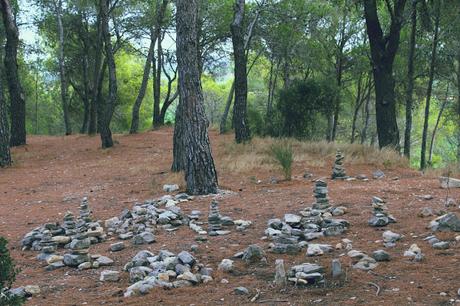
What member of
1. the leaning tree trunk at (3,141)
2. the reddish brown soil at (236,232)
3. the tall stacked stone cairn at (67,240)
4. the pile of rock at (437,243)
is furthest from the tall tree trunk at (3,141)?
the pile of rock at (437,243)

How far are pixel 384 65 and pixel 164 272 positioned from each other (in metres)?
11.5

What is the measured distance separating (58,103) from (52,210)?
140 ft

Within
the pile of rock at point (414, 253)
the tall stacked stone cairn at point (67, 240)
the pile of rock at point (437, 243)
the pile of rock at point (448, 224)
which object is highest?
the pile of rock at point (448, 224)

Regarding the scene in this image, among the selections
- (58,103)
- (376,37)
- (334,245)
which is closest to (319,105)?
(376,37)

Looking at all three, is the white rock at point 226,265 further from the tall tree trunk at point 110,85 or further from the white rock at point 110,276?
the tall tree trunk at point 110,85

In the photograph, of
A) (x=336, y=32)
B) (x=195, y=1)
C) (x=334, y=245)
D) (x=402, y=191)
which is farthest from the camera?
(x=336, y=32)

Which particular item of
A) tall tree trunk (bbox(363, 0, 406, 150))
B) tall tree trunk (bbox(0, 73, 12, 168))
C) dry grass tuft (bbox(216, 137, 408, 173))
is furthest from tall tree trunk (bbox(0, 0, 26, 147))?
tall tree trunk (bbox(363, 0, 406, 150))

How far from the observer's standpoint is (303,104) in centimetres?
1838

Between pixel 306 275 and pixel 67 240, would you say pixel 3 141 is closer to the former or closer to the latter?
pixel 67 240

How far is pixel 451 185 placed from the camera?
8070mm

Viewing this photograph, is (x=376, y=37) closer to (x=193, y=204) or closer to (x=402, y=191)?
(x=402, y=191)

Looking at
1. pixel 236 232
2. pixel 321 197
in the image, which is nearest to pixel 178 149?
pixel 321 197

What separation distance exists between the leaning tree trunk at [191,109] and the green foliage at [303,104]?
9589 millimetres

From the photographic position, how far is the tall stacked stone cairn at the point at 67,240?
17.9 ft
